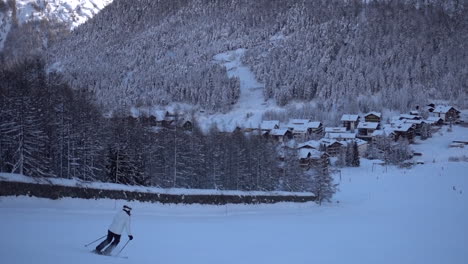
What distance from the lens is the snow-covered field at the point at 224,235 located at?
11.0 metres

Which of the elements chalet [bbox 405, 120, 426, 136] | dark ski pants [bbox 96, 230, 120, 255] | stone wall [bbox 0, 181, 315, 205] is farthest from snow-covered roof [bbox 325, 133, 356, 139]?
dark ski pants [bbox 96, 230, 120, 255]

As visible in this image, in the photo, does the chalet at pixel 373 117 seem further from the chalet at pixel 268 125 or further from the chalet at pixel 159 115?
the chalet at pixel 159 115

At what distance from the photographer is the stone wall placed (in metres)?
16.8

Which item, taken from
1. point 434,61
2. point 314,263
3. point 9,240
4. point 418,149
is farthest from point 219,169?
point 434,61

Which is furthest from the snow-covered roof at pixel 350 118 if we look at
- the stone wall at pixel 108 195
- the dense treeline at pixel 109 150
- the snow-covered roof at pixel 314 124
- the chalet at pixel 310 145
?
the stone wall at pixel 108 195

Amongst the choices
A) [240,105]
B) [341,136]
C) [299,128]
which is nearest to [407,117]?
[341,136]

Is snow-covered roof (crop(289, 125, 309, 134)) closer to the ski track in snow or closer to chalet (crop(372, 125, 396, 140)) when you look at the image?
the ski track in snow

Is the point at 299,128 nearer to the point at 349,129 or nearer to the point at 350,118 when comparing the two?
the point at 349,129

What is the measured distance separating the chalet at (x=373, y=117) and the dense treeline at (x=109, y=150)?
66.5 m

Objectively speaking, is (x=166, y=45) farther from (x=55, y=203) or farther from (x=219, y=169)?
(x=55, y=203)

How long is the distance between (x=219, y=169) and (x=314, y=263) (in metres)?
26.9

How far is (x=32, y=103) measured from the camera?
25688 mm

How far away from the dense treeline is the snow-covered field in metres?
6.73

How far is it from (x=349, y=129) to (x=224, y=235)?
309ft
